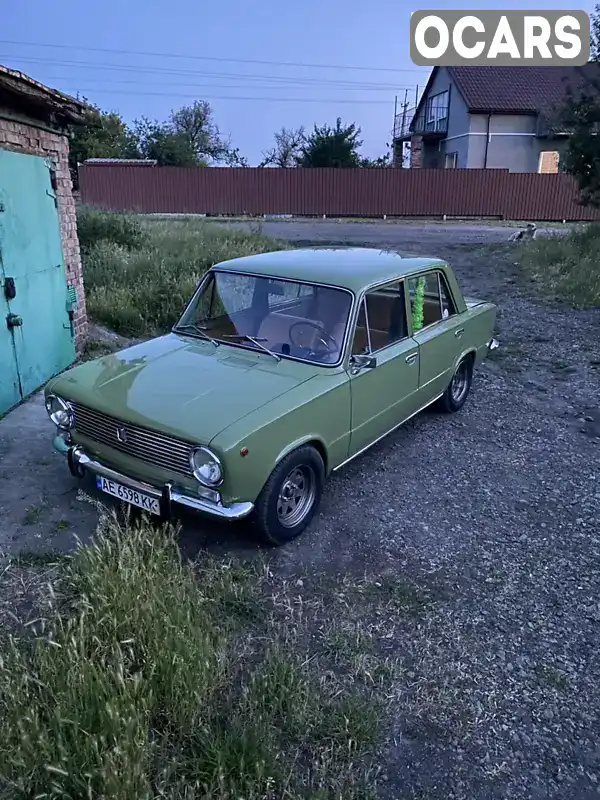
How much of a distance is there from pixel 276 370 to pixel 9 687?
7.59 ft

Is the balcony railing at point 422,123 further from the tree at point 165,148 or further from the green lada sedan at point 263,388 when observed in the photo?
the green lada sedan at point 263,388

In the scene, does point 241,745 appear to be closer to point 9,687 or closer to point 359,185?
point 9,687

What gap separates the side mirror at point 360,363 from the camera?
13.5ft

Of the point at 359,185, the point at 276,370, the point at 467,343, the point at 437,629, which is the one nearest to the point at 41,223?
the point at 276,370

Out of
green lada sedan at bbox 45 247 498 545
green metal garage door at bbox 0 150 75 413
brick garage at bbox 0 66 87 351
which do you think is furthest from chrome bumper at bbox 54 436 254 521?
brick garage at bbox 0 66 87 351

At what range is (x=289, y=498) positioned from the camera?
3.84m

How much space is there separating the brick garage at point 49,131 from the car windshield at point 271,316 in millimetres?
2478

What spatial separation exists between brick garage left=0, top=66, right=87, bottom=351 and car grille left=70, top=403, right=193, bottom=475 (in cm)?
306

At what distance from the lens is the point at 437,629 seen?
319 cm

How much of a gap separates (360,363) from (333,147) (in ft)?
119

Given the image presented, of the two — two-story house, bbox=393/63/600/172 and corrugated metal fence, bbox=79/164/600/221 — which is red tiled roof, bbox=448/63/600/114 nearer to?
two-story house, bbox=393/63/600/172

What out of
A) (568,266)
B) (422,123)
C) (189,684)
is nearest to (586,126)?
(568,266)

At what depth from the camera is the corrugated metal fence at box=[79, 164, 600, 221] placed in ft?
93.9

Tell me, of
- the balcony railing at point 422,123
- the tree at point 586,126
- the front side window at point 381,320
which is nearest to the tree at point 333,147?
the balcony railing at point 422,123
